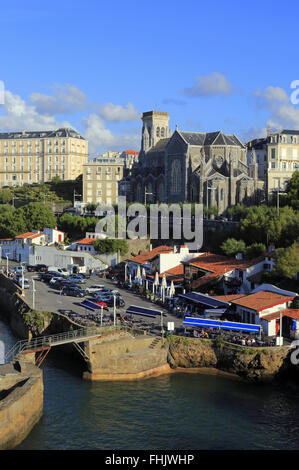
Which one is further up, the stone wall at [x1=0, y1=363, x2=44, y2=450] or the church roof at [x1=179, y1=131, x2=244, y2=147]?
the church roof at [x1=179, y1=131, x2=244, y2=147]

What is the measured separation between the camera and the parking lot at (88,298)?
46.9 meters

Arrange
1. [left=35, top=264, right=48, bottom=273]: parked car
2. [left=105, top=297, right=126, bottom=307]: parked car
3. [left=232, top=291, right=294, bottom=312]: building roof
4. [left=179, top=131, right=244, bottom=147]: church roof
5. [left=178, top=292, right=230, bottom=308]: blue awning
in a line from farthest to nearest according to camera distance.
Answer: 1. [left=179, top=131, right=244, bottom=147]: church roof
2. [left=35, top=264, right=48, bottom=273]: parked car
3. [left=105, top=297, right=126, bottom=307]: parked car
4. [left=178, top=292, right=230, bottom=308]: blue awning
5. [left=232, top=291, right=294, bottom=312]: building roof

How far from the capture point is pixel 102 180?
14038cm

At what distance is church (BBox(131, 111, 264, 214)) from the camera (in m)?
97.1

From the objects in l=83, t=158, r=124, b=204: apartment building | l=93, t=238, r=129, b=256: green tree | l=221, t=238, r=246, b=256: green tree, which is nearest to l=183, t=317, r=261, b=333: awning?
l=221, t=238, r=246, b=256: green tree

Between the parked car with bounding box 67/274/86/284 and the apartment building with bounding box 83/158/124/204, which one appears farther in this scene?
the apartment building with bounding box 83/158/124/204

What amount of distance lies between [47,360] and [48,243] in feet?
152

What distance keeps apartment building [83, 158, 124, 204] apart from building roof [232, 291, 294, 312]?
93.0 m

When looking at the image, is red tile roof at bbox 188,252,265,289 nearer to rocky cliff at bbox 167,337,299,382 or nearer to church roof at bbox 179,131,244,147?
rocky cliff at bbox 167,337,299,382

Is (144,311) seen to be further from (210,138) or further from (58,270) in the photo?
(210,138)

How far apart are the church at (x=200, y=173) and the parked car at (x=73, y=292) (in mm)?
42464

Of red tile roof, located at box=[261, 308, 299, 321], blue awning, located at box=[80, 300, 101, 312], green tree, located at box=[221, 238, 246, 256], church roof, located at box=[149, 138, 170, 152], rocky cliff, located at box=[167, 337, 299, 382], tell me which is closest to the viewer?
rocky cliff, located at box=[167, 337, 299, 382]

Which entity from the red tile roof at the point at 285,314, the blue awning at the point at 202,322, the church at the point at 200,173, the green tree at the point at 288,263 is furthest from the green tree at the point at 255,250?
the church at the point at 200,173

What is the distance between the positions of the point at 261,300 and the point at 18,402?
71.4 ft
